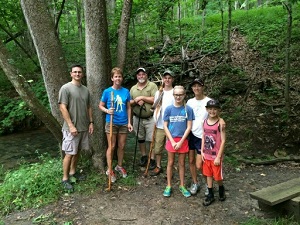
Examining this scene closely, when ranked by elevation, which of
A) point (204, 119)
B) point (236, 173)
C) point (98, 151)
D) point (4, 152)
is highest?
point (204, 119)

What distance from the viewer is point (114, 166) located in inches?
229

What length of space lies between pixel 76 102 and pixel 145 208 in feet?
7.04

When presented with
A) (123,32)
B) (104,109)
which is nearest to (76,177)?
(104,109)

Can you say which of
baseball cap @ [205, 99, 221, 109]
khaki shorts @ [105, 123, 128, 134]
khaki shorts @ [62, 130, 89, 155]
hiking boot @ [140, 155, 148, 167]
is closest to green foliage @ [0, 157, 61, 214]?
khaki shorts @ [62, 130, 89, 155]

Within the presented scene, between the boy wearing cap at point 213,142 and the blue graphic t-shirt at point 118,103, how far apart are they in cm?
161

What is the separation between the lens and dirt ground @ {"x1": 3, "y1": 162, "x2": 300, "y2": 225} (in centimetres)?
428

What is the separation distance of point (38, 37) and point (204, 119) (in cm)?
333

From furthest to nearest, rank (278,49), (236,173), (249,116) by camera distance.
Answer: (278,49), (249,116), (236,173)

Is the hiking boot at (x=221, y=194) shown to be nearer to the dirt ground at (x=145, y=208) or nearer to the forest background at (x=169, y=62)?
→ the dirt ground at (x=145, y=208)

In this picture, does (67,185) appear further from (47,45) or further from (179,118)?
(47,45)

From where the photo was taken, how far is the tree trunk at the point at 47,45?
Result: 5.11 metres

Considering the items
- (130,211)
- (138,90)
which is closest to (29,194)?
(130,211)

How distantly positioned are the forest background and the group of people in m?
0.46

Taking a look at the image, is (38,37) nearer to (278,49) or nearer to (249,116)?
(249,116)
